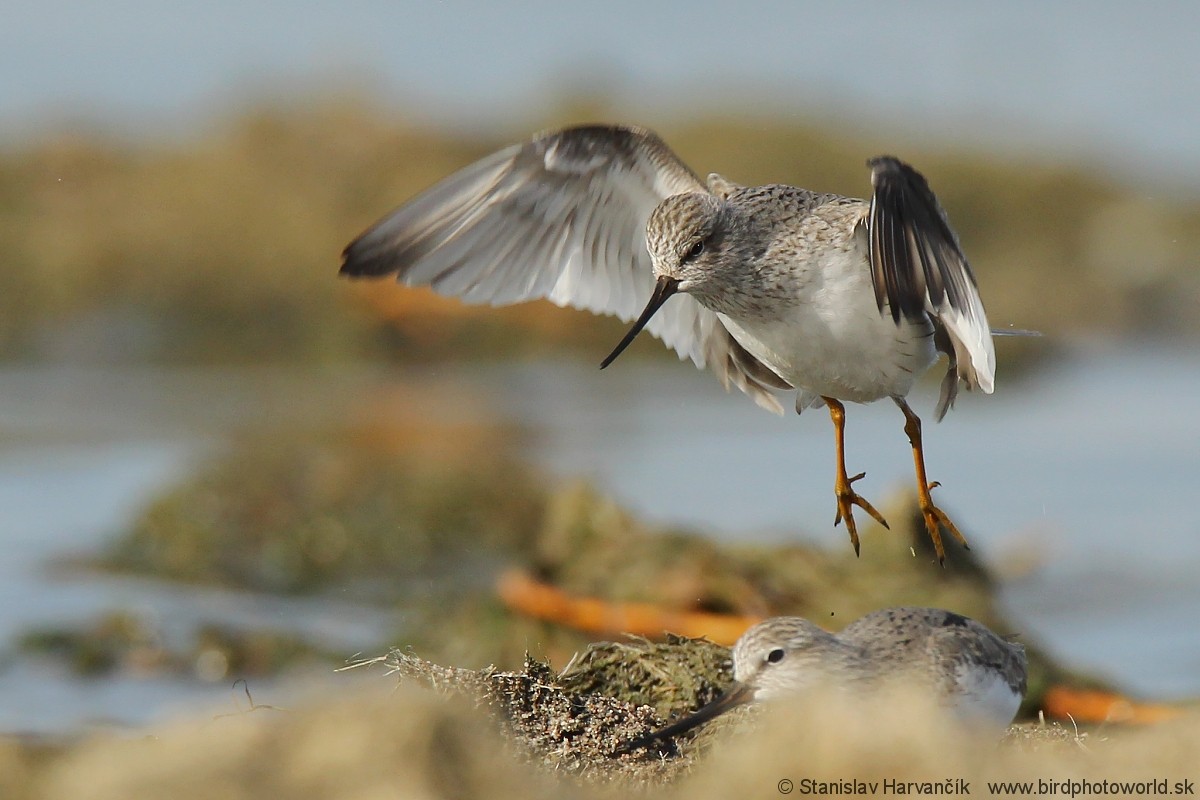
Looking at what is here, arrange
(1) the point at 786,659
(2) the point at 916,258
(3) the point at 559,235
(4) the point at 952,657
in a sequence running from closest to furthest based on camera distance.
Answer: (1) the point at 786,659 < (4) the point at 952,657 < (2) the point at 916,258 < (3) the point at 559,235

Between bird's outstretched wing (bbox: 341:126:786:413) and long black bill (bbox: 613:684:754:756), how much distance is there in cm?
223

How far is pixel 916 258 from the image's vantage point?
525cm

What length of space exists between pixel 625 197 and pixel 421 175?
19.8 m

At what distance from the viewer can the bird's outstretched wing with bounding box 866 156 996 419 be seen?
5215mm

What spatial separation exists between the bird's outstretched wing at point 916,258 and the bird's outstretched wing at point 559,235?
1.34m

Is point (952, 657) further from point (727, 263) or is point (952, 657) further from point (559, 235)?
point (559, 235)

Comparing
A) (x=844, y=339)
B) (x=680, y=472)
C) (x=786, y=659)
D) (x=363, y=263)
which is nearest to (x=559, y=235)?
(x=363, y=263)

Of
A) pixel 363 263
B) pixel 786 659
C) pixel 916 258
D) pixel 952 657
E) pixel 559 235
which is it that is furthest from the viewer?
pixel 559 235

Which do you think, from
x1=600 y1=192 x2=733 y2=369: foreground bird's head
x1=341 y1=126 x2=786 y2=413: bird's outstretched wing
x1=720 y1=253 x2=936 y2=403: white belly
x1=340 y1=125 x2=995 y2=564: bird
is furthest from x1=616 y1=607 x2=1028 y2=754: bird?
x1=341 y1=126 x2=786 y2=413: bird's outstretched wing

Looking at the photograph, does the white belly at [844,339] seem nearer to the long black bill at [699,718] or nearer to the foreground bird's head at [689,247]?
the foreground bird's head at [689,247]

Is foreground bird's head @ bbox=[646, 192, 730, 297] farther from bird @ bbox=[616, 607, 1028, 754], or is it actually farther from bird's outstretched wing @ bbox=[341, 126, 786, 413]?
bird @ bbox=[616, 607, 1028, 754]

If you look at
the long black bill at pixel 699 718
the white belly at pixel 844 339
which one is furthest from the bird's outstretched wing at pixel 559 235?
the long black bill at pixel 699 718

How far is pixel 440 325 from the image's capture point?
2242cm

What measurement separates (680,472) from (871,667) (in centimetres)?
1041
